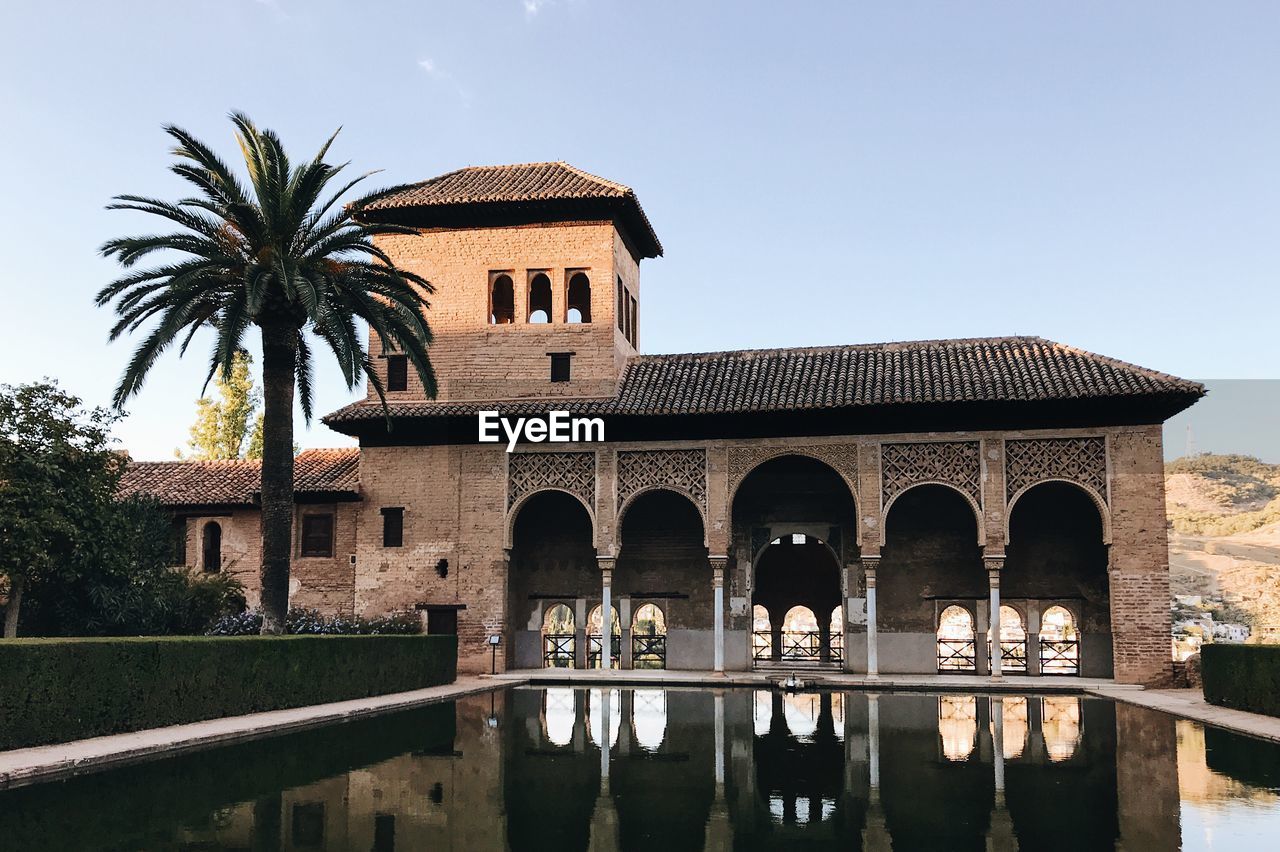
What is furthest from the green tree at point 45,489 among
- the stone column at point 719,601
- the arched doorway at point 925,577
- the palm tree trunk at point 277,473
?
the arched doorway at point 925,577

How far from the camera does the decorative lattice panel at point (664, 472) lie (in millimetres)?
26547

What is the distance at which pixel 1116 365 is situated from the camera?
1003 inches

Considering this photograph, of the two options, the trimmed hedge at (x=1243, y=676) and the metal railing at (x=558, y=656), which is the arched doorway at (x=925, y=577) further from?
the metal railing at (x=558, y=656)

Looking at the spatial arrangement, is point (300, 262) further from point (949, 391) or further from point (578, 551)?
point (949, 391)

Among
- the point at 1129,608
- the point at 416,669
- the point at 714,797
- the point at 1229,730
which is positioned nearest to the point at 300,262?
the point at 416,669

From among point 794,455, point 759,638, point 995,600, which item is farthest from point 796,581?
point 759,638

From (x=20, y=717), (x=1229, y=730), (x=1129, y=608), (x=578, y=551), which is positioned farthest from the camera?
(x=578, y=551)

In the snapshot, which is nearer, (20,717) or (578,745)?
(20,717)

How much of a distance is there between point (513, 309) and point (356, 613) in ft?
28.3

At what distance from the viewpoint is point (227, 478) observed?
96.3 feet

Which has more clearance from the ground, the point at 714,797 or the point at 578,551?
the point at 578,551

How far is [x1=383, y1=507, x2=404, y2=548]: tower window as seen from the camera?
27766mm

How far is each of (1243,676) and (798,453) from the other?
418 inches

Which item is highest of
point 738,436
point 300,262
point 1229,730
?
point 300,262
